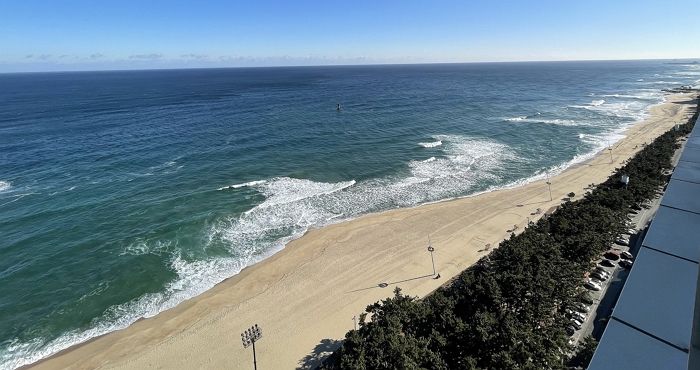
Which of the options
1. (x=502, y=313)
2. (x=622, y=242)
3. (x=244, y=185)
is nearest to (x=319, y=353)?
(x=502, y=313)

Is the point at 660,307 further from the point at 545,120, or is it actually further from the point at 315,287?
the point at 545,120

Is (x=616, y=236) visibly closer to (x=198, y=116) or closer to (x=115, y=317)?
(x=115, y=317)

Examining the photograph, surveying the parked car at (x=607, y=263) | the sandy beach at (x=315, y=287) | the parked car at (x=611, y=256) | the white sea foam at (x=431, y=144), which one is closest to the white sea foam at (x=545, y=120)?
the white sea foam at (x=431, y=144)

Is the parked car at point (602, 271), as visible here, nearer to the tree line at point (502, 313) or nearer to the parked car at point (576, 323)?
the tree line at point (502, 313)

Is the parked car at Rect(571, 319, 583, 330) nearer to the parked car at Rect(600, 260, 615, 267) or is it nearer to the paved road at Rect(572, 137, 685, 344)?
the paved road at Rect(572, 137, 685, 344)

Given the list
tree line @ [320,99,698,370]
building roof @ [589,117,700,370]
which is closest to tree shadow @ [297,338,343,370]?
tree line @ [320,99,698,370]

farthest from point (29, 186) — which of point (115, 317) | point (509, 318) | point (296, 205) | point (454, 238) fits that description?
point (509, 318)
